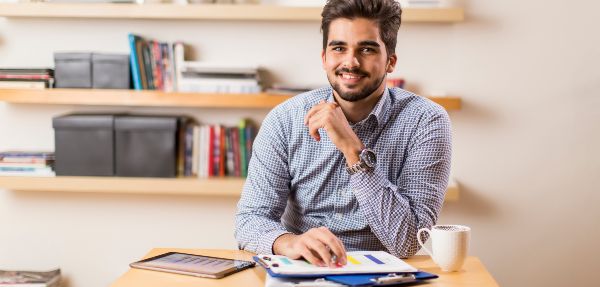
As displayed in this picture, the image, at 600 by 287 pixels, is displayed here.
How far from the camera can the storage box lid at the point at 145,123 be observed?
3.41 meters

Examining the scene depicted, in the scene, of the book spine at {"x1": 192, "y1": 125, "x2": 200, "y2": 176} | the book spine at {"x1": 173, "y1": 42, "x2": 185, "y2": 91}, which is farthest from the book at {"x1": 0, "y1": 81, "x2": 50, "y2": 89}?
the book spine at {"x1": 192, "y1": 125, "x2": 200, "y2": 176}

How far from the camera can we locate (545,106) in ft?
11.4

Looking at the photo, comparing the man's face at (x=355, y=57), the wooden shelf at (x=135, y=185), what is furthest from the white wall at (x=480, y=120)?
the man's face at (x=355, y=57)

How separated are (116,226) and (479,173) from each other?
1.59 m

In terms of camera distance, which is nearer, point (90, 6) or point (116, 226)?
point (90, 6)

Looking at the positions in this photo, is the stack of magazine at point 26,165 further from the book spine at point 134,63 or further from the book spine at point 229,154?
the book spine at point 229,154

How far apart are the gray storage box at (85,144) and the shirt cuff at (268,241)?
1.63 meters

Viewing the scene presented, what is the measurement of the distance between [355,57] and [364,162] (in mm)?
297

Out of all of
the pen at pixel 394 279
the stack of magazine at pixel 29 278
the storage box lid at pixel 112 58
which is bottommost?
the stack of magazine at pixel 29 278

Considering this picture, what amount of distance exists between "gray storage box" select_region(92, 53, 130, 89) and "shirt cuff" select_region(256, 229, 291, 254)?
164 cm

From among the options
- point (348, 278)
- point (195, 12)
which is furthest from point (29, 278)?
point (348, 278)

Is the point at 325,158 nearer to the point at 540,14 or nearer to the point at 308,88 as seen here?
the point at 308,88

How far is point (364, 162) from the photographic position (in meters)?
1.97

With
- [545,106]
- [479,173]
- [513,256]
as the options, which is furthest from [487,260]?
[545,106]
